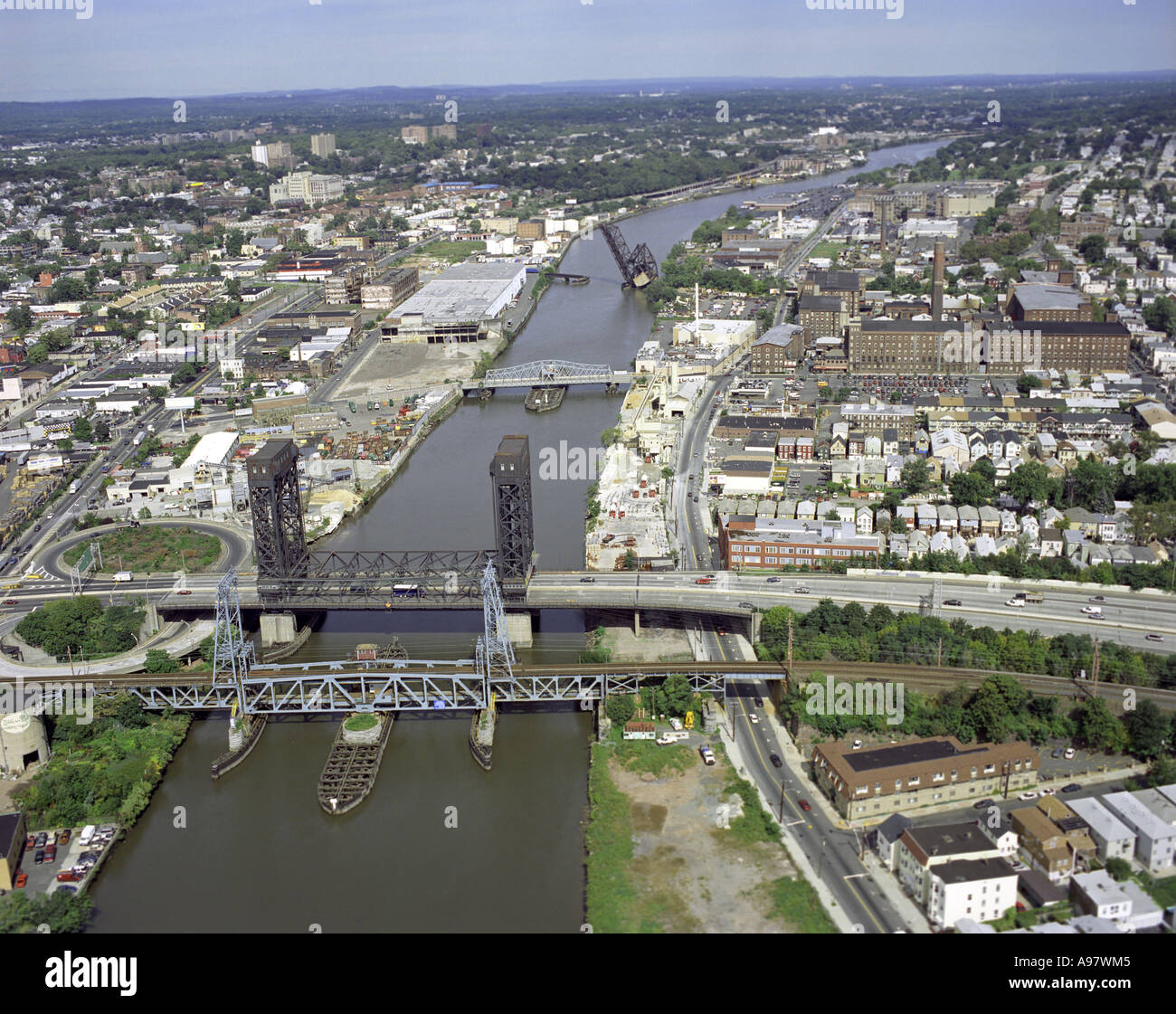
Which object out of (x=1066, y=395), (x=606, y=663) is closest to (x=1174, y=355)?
(x=1066, y=395)

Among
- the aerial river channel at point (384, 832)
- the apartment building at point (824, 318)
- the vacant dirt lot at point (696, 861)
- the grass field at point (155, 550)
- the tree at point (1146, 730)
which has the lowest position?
the aerial river channel at point (384, 832)

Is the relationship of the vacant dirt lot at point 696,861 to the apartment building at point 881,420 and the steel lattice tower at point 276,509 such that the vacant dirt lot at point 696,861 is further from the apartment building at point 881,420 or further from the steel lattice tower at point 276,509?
the apartment building at point 881,420

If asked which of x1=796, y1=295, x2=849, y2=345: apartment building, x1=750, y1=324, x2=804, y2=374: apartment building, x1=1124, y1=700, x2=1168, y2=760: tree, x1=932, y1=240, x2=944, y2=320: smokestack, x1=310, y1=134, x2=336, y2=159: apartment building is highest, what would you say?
x1=310, y1=134, x2=336, y2=159: apartment building

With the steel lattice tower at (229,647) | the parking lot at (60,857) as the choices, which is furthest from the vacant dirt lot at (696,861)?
the parking lot at (60,857)

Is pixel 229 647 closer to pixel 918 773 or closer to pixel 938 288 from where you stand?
pixel 918 773

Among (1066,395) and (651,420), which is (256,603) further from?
(1066,395)

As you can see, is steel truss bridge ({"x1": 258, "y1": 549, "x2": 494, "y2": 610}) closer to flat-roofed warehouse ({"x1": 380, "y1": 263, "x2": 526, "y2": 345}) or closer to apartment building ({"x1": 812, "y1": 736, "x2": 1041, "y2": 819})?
apartment building ({"x1": 812, "y1": 736, "x2": 1041, "y2": 819})

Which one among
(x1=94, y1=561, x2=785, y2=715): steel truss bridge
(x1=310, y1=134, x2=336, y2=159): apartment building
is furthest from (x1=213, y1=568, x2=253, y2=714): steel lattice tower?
(x1=310, y1=134, x2=336, y2=159): apartment building
